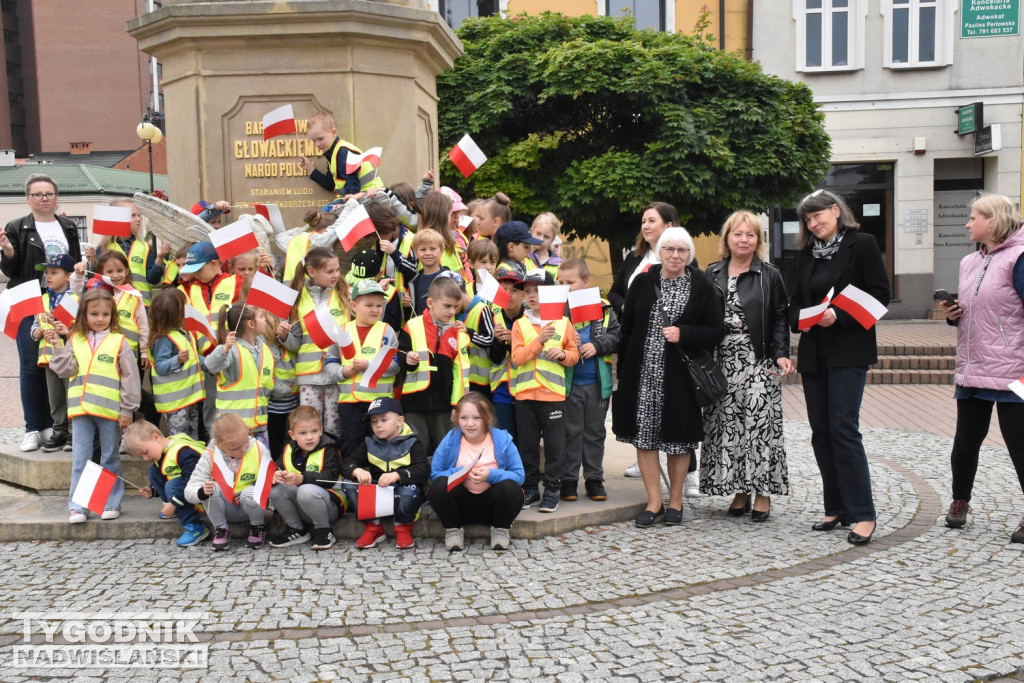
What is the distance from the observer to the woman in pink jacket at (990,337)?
225 inches

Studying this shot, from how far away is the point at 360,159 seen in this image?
6902 millimetres

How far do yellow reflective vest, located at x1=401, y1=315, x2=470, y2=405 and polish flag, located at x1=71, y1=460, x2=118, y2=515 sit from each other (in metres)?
1.79

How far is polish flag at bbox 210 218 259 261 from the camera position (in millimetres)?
5812

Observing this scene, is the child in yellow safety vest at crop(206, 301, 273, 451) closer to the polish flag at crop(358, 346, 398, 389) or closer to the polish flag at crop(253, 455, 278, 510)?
the polish flag at crop(253, 455, 278, 510)

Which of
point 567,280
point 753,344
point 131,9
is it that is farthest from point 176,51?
point 131,9

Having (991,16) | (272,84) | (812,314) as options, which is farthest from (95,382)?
(991,16)

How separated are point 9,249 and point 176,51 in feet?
6.32

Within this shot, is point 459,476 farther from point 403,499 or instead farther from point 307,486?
point 307,486

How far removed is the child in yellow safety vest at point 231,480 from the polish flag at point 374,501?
0.53 meters

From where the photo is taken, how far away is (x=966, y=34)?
2123cm

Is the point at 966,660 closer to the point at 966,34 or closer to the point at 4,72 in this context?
the point at 966,34

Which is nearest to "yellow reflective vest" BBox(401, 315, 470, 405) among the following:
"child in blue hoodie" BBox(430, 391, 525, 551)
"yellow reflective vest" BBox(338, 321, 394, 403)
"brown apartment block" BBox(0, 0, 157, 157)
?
"yellow reflective vest" BBox(338, 321, 394, 403)

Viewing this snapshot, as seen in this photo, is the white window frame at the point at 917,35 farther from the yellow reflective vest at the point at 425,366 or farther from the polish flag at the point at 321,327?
the polish flag at the point at 321,327

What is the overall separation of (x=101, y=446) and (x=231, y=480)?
1097mm
